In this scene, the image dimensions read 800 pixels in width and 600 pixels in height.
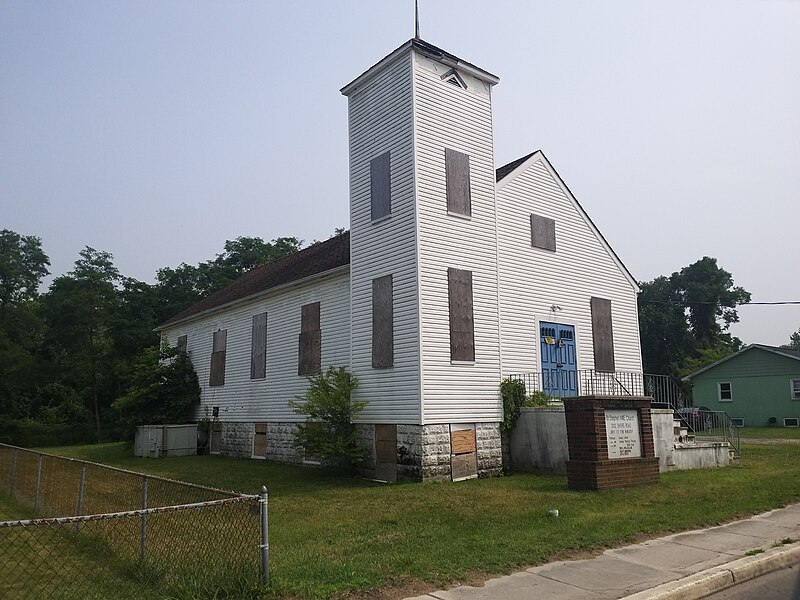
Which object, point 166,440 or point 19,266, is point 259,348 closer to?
point 166,440

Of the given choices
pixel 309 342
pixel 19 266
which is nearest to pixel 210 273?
pixel 19 266

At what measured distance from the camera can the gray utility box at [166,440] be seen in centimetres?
2417

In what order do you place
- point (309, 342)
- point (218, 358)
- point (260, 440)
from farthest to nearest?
point (218, 358)
point (260, 440)
point (309, 342)

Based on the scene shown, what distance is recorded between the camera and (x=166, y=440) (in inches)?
956

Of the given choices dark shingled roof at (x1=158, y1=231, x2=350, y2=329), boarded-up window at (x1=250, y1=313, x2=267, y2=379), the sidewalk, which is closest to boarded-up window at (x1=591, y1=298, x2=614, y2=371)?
dark shingled roof at (x1=158, y1=231, x2=350, y2=329)

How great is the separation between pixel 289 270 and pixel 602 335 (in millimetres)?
10917

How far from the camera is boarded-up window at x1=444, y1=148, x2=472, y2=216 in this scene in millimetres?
16369

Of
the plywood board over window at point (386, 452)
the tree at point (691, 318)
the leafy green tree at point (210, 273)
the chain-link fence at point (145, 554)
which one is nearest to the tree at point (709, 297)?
the tree at point (691, 318)

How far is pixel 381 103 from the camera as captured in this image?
1731 centimetres

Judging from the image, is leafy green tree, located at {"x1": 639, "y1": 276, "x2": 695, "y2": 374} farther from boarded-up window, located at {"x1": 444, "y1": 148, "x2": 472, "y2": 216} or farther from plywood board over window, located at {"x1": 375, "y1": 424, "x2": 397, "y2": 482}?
plywood board over window, located at {"x1": 375, "y1": 424, "x2": 397, "y2": 482}

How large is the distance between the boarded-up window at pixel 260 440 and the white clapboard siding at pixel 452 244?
859 cm

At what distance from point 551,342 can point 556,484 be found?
18.6 feet

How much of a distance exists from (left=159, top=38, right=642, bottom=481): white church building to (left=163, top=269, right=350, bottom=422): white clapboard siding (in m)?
0.08

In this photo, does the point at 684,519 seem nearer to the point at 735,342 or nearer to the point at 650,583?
the point at 650,583
